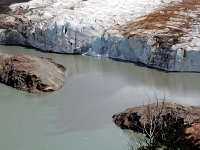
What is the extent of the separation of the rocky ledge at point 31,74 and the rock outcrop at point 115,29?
445 centimetres

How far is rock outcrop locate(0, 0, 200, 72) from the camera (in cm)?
2667

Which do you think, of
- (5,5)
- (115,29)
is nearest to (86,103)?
(115,29)

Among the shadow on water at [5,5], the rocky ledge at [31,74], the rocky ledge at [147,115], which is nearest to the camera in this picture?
the rocky ledge at [147,115]

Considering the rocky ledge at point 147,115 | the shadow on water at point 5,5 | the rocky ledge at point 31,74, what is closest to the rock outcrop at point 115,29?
the shadow on water at point 5,5

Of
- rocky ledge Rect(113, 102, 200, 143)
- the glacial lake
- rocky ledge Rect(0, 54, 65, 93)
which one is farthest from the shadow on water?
rocky ledge Rect(113, 102, 200, 143)

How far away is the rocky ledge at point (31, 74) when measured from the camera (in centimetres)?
2330

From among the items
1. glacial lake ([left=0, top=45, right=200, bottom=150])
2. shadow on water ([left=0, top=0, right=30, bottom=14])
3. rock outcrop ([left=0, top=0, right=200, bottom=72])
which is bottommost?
glacial lake ([left=0, top=45, right=200, bottom=150])

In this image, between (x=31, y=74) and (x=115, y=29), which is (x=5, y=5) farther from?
(x=31, y=74)

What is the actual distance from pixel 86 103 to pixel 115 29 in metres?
10.2

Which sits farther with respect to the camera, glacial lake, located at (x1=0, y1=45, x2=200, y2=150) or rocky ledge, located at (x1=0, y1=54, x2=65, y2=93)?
rocky ledge, located at (x1=0, y1=54, x2=65, y2=93)

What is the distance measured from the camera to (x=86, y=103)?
831 inches

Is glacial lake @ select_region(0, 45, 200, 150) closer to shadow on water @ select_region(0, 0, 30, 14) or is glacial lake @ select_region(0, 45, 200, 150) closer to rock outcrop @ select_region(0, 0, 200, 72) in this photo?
rock outcrop @ select_region(0, 0, 200, 72)

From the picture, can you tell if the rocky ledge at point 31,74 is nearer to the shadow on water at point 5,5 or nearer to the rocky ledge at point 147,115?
the rocky ledge at point 147,115

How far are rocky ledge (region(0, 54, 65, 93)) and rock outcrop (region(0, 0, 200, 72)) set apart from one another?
4.45 m
